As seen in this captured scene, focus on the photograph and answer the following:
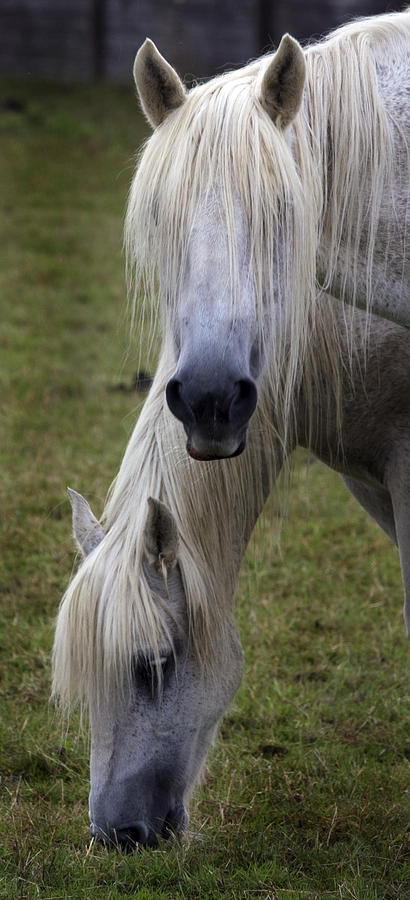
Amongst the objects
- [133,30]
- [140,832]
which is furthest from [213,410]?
[133,30]

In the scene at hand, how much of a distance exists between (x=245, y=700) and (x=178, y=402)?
2.13 metres

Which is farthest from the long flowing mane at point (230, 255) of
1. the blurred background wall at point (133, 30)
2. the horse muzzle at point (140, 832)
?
the blurred background wall at point (133, 30)

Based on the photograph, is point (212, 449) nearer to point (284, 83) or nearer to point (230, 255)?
point (230, 255)

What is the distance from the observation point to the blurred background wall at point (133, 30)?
52.4ft

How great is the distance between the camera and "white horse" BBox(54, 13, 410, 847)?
2.02 m

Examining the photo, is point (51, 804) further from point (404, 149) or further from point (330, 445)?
point (404, 149)

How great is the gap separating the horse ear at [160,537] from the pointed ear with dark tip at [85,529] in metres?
0.28

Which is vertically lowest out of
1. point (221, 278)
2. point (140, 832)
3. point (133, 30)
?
point (140, 832)

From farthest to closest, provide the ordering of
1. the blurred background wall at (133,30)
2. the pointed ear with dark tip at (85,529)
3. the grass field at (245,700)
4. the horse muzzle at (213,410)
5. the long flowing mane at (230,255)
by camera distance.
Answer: the blurred background wall at (133,30), the pointed ear with dark tip at (85,529), the grass field at (245,700), the long flowing mane at (230,255), the horse muzzle at (213,410)

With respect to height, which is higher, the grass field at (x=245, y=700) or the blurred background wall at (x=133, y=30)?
the blurred background wall at (x=133, y=30)

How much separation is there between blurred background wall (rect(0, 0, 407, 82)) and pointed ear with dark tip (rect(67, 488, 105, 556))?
14.5m

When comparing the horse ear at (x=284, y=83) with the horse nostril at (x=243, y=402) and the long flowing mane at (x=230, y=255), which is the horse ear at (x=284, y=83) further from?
the horse nostril at (x=243, y=402)

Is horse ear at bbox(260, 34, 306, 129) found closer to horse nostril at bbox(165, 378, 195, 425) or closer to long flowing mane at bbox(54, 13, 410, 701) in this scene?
long flowing mane at bbox(54, 13, 410, 701)

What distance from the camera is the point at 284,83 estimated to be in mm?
2051
